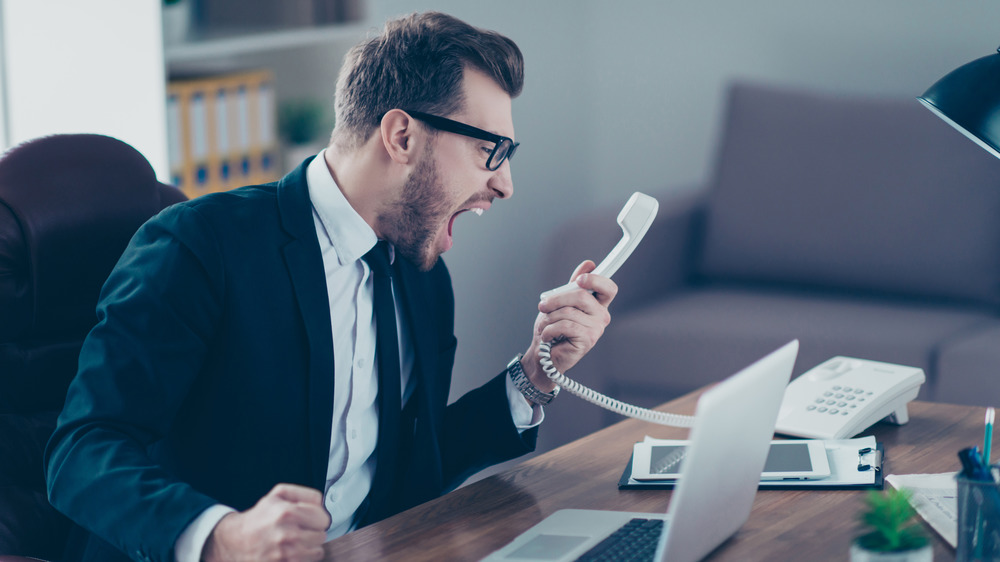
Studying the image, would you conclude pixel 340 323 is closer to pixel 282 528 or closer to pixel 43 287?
pixel 43 287

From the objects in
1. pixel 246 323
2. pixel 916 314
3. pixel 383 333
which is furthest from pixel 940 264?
pixel 246 323

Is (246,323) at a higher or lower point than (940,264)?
higher

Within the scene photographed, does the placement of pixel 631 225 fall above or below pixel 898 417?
above

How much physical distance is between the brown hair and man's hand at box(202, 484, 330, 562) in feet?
2.08

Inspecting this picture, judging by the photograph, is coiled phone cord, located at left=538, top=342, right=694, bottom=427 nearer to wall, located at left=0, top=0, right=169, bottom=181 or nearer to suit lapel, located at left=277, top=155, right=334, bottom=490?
suit lapel, located at left=277, top=155, right=334, bottom=490

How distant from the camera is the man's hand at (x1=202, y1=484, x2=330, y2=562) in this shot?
858mm

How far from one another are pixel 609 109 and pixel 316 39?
1.19m

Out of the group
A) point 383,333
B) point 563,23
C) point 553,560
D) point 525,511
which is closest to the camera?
point 553,560

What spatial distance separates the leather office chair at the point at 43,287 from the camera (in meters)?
1.23

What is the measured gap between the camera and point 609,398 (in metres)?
1.36

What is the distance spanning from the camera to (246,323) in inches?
48.3

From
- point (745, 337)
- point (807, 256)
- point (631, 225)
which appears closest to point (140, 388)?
point (631, 225)

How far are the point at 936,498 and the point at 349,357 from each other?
0.73 m

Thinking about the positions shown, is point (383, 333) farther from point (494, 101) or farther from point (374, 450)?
point (494, 101)
